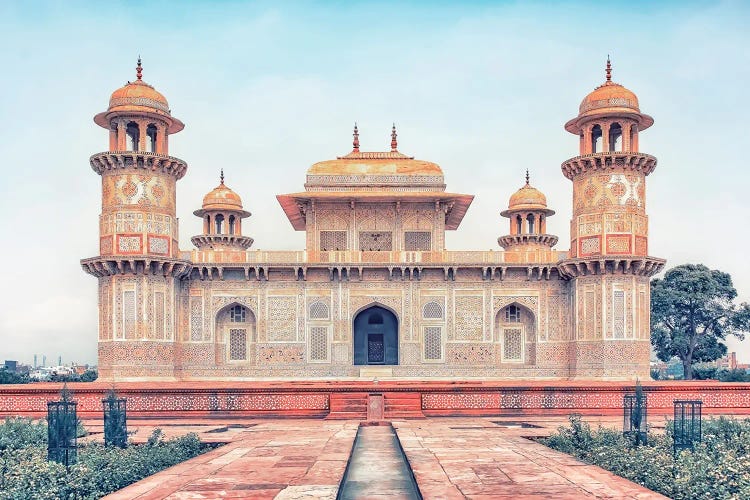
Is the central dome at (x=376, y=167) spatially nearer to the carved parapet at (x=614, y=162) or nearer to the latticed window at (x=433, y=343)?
the carved parapet at (x=614, y=162)

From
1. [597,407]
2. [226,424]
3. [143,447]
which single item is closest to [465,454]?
[143,447]

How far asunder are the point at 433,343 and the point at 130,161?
33.5 feet

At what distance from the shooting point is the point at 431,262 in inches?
972

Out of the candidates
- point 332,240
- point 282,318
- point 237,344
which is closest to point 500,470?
point 282,318

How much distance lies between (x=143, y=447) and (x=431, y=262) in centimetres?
1557

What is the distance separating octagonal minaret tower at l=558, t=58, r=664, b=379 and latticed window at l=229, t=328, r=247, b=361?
9.71 m

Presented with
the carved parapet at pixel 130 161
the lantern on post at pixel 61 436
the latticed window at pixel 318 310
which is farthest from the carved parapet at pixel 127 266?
the lantern on post at pixel 61 436

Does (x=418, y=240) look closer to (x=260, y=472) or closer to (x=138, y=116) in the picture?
(x=138, y=116)

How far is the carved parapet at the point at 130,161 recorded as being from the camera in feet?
75.1

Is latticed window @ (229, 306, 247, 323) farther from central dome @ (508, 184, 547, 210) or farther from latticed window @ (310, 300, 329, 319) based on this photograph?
central dome @ (508, 184, 547, 210)

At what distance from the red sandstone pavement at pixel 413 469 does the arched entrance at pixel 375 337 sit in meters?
12.8

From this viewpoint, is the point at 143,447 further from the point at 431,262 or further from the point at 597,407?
the point at 431,262

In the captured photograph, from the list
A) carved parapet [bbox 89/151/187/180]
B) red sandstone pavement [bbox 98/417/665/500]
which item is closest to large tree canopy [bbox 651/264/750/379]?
carved parapet [bbox 89/151/187/180]

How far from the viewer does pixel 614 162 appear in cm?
2327
